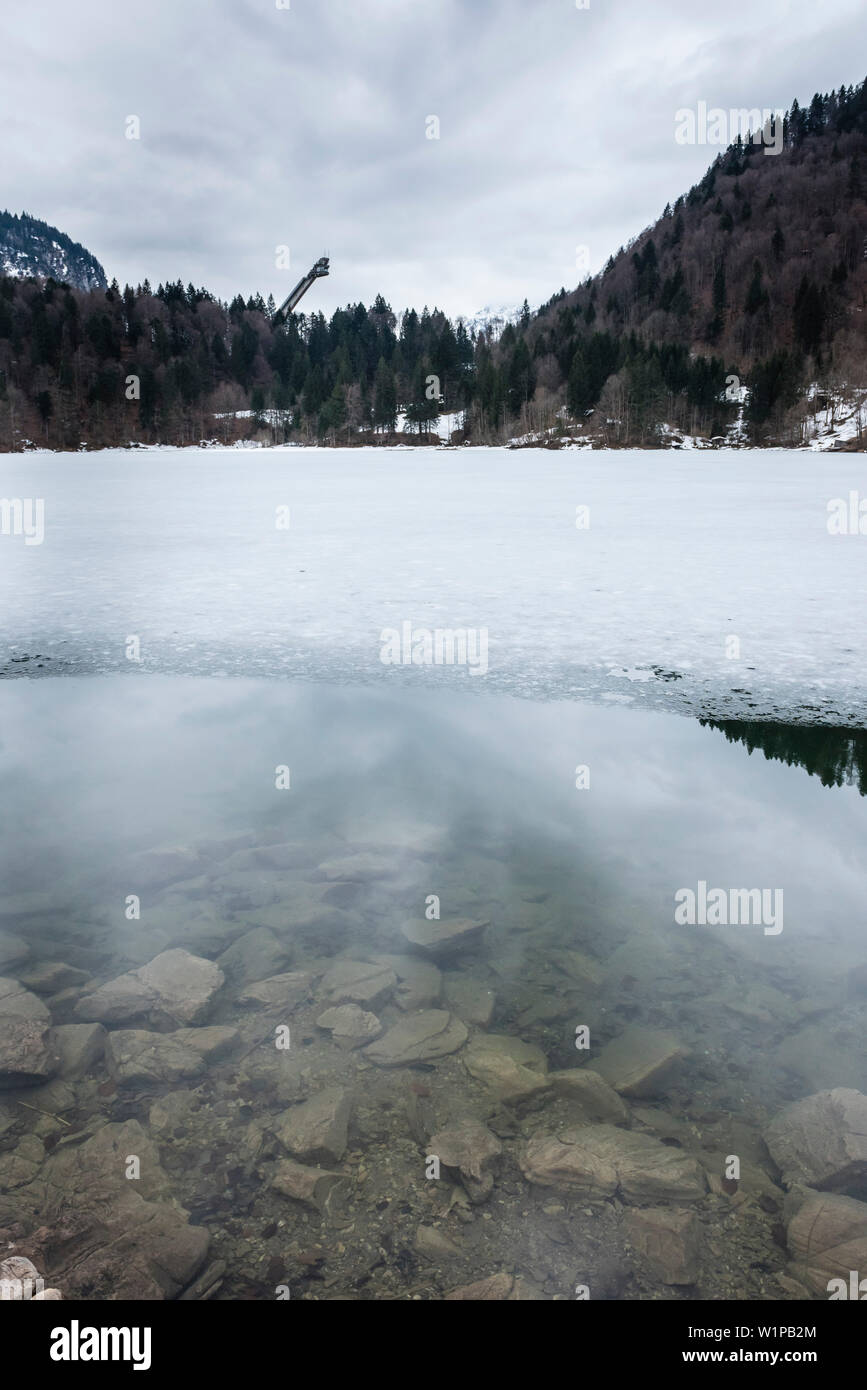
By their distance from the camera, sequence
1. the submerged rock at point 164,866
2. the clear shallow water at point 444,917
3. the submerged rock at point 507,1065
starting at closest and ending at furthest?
the clear shallow water at point 444,917 < the submerged rock at point 507,1065 < the submerged rock at point 164,866

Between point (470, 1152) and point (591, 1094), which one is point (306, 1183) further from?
point (591, 1094)

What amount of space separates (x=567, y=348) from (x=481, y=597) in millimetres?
109295

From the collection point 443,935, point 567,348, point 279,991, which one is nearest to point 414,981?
point 443,935

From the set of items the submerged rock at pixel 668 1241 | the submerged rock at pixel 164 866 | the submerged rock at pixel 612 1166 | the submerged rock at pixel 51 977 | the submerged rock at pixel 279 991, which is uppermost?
the submerged rock at pixel 164 866

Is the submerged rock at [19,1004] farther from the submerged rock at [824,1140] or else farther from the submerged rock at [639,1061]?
the submerged rock at [824,1140]

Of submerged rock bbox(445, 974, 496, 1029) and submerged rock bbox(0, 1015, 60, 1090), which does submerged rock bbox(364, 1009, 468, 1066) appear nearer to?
submerged rock bbox(445, 974, 496, 1029)

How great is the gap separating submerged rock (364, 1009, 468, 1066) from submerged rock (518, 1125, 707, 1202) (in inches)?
28.9

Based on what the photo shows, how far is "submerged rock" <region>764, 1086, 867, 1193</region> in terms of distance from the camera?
329cm

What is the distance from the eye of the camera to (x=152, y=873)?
5688 mm

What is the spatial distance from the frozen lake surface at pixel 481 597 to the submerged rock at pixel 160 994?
16.2 feet

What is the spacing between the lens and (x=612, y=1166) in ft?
11.1

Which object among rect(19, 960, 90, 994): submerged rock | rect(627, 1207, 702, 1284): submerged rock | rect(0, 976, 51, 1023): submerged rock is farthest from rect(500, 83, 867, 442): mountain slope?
rect(627, 1207, 702, 1284): submerged rock

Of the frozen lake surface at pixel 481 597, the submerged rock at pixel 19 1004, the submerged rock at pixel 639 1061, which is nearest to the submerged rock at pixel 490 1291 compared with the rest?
the submerged rock at pixel 639 1061

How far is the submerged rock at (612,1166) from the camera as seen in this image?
3.28m
